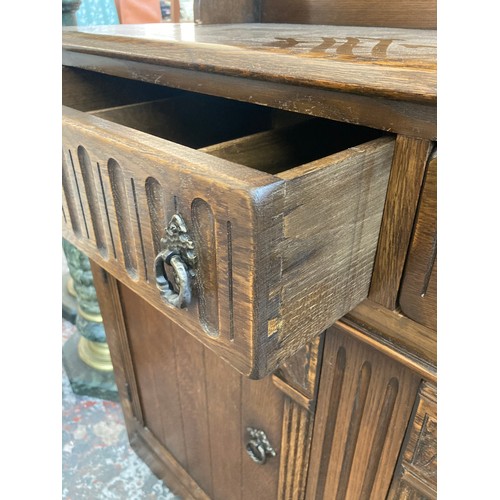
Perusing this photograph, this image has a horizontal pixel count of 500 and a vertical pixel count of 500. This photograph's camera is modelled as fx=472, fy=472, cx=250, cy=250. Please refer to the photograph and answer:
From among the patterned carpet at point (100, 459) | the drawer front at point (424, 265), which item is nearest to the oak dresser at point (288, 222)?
the drawer front at point (424, 265)

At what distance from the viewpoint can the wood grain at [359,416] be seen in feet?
1.51

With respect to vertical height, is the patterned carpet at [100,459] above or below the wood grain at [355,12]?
below

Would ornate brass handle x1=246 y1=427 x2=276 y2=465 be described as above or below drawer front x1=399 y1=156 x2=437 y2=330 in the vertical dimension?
below

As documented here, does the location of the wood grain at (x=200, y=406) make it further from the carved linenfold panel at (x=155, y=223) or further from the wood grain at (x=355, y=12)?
the wood grain at (x=355, y=12)

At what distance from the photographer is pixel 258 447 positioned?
0.66 meters

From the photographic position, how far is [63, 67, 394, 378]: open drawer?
0.30m

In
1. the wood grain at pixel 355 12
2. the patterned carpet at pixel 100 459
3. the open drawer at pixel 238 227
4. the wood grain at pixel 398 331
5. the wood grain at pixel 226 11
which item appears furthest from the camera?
the patterned carpet at pixel 100 459

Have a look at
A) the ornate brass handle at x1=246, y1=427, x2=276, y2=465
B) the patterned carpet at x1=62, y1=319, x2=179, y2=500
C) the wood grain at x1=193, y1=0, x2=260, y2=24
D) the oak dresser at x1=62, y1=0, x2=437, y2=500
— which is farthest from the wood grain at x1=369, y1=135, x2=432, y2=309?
Answer: the patterned carpet at x1=62, y1=319, x2=179, y2=500

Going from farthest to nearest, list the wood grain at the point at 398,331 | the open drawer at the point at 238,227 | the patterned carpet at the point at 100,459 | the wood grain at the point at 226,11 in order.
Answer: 1. the patterned carpet at the point at 100,459
2. the wood grain at the point at 226,11
3. the wood grain at the point at 398,331
4. the open drawer at the point at 238,227

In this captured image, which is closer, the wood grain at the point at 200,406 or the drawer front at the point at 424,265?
the drawer front at the point at 424,265

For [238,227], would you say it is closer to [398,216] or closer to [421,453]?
[398,216]

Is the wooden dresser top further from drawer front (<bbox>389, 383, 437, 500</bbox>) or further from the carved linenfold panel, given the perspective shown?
drawer front (<bbox>389, 383, 437, 500</bbox>)

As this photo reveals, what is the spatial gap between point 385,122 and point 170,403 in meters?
0.68

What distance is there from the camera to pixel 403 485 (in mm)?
493
